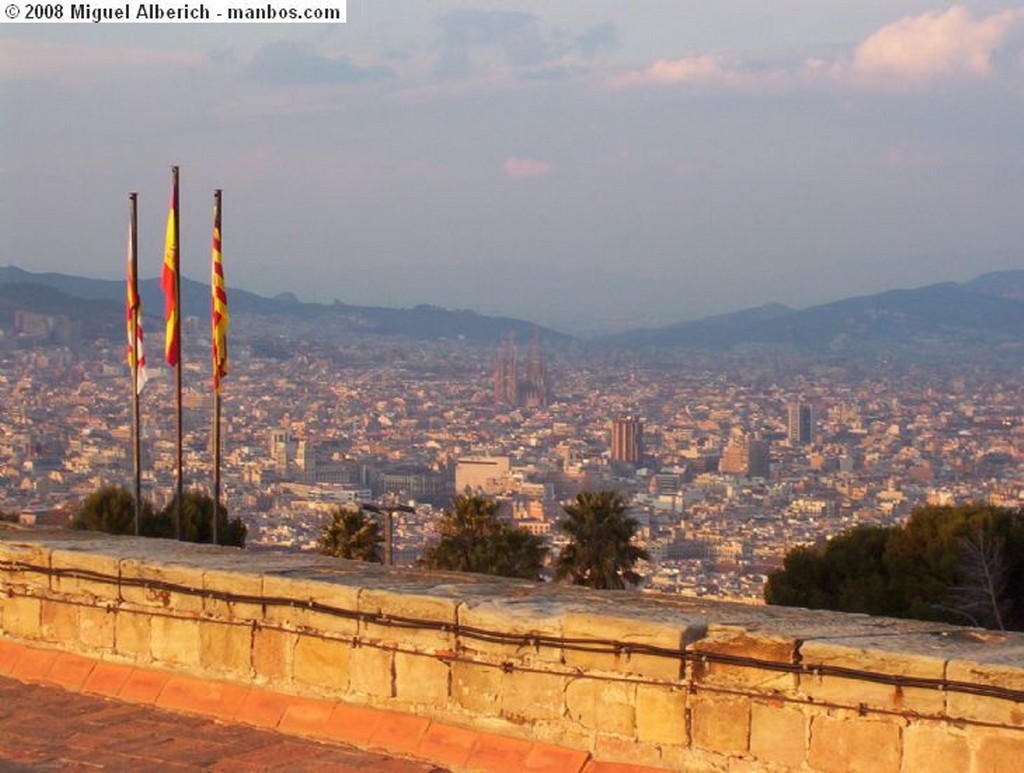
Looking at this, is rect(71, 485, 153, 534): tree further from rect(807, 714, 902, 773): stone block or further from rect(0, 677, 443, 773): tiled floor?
rect(807, 714, 902, 773): stone block

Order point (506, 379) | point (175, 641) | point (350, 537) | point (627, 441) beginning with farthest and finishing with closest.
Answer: point (506, 379) → point (627, 441) → point (350, 537) → point (175, 641)

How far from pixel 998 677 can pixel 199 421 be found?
103 metres

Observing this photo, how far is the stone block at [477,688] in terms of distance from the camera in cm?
552

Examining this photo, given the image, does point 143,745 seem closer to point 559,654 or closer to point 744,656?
point 559,654

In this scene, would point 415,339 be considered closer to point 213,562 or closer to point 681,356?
point 681,356

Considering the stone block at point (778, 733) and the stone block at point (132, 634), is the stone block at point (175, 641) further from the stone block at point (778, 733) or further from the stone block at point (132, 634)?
the stone block at point (778, 733)

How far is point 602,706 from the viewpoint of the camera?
528cm

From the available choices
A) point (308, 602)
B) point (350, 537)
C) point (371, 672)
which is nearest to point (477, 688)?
point (371, 672)

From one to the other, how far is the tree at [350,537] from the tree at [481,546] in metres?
1.36

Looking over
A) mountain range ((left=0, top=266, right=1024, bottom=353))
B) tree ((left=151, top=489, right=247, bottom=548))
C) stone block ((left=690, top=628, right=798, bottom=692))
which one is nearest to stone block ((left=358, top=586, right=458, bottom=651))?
stone block ((left=690, top=628, right=798, bottom=692))

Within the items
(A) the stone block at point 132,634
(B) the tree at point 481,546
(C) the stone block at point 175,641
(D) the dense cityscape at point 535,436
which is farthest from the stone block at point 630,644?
(D) the dense cityscape at point 535,436

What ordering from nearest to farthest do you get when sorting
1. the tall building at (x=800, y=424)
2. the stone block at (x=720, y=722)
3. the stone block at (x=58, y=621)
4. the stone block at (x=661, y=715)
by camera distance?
the stone block at (x=720, y=722) < the stone block at (x=661, y=715) < the stone block at (x=58, y=621) < the tall building at (x=800, y=424)

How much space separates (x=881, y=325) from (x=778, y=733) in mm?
184441

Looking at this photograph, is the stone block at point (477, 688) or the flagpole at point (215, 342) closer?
the stone block at point (477, 688)
